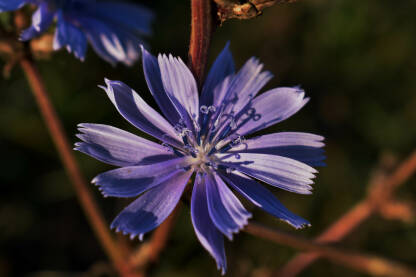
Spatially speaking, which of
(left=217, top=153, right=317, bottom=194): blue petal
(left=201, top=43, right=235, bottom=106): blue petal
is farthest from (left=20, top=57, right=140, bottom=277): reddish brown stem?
(left=217, top=153, right=317, bottom=194): blue petal

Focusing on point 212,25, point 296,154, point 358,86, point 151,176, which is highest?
point 212,25

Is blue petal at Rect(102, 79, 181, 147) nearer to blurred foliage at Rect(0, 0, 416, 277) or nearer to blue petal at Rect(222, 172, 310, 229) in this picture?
blue petal at Rect(222, 172, 310, 229)

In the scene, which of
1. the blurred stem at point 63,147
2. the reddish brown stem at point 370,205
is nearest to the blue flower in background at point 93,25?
the blurred stem at point 63,147

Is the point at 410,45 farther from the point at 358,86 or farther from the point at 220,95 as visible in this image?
the point at 220,95

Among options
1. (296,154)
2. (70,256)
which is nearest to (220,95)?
(296,154)

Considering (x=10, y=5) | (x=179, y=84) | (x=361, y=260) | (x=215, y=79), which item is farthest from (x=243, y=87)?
(x=361, y=260)

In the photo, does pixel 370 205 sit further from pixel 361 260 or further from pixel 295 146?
pixel 295 146

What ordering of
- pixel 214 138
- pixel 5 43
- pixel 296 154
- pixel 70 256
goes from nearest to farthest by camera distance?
1. pixel 296 154
2. pixel 214 138
3. pixel 5 43
4. pixel 70 256
